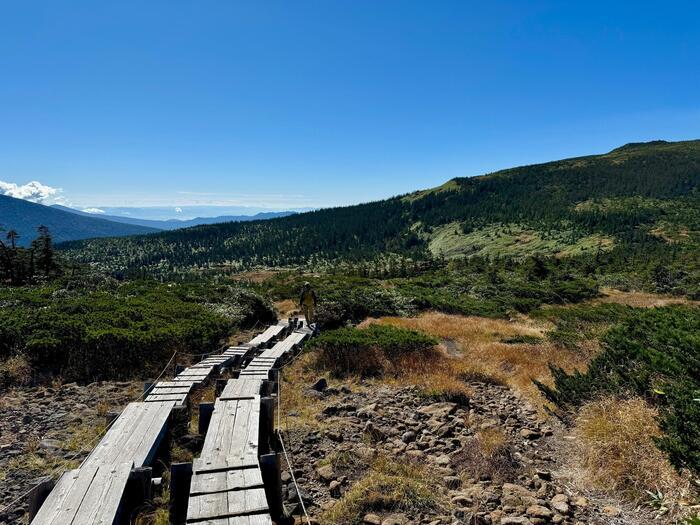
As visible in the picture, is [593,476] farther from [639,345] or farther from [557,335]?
[557,335]

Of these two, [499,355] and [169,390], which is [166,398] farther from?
[499,355]

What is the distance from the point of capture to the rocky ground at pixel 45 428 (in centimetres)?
524

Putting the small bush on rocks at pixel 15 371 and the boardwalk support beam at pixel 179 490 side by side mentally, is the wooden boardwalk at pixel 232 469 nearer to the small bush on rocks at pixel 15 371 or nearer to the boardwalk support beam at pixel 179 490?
the boardwalk support beam at pixel 179 490

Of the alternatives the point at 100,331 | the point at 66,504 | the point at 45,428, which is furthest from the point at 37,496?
the point at 100,331

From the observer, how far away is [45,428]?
6672mm

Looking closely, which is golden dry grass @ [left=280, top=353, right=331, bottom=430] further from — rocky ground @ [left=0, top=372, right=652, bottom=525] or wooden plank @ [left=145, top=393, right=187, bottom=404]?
wooden plank @ [left=145, top=393, right=187, bottom=404]

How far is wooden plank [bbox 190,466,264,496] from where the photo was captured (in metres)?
3.95

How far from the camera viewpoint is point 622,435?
502 cm

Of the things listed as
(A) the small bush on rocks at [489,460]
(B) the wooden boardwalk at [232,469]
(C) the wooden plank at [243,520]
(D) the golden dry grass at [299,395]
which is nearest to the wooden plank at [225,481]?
(B) the wooden boardwalk at [232,469]

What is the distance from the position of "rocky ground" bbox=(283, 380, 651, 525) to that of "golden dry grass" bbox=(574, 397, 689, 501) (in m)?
0.31

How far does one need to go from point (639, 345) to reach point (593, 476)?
10.3 feet

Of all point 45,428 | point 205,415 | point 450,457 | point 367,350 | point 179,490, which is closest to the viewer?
point 179,490

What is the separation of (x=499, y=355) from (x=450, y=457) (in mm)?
5893

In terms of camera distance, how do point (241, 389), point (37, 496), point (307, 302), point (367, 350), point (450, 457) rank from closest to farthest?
point (37, 496), point (450, 457), point (241, 389), point (367, 350), point (307, 302)
